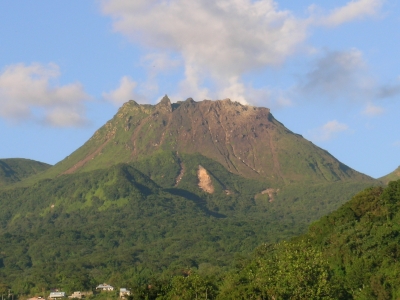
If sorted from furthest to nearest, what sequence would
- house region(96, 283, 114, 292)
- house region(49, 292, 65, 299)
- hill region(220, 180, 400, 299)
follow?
house region(96, 283, 114, 292) < house region(49, 292, 65, 299) < hill region(220, 180, 400, 299)

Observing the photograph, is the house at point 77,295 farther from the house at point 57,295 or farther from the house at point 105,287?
the house at point 105,287

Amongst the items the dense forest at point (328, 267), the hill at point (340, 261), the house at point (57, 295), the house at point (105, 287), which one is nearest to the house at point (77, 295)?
the house at point (57, 295)

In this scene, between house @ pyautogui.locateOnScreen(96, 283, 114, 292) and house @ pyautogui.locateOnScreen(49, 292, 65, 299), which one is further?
house @ pyautogui.locateOnScreen(96, 283, 114, 292)

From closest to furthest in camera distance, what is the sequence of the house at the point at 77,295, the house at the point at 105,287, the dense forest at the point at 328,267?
the dense forest at the point at 328,267
the house at the point at 77,295
the house at the point at 105,287

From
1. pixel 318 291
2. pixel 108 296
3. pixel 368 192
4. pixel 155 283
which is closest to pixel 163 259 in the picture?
pixel 108 296

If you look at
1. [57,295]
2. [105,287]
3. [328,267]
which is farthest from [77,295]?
[328,267]

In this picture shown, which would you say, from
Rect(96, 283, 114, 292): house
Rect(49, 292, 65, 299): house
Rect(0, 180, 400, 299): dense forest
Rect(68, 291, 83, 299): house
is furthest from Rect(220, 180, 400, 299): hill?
Rect(49, 292, 65, 299): house

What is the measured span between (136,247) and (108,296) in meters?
73.6

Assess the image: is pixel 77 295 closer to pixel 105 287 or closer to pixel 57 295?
pixel 57 295

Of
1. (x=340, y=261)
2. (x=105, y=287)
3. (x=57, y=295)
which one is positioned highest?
(x=340, y=261)

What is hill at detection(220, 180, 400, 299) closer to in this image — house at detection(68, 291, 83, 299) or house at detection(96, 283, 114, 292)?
house at detection(68, 291, 83, 299)

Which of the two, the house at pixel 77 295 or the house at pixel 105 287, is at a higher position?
the house at pixel 105 287

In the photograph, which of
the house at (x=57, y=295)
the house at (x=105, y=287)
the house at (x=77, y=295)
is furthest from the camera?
the house at (x=105, y=287)

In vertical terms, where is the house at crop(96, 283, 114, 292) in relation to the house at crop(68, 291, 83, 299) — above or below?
above
